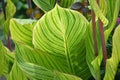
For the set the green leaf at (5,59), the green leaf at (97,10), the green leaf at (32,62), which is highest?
the green leaf at (97,10)

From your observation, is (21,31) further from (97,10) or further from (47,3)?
(97,10)

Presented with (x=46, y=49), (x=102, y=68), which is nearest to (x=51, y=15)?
(x=46, y=49)

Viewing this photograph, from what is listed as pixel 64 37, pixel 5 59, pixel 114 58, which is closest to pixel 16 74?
pixel 5 59

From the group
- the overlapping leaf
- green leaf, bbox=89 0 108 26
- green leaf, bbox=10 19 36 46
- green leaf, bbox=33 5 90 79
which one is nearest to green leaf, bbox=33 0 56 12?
the overlapping leaf

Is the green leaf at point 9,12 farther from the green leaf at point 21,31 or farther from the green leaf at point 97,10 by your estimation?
the green leaf at point 97,10

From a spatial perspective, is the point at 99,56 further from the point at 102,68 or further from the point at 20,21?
the point at 20,21

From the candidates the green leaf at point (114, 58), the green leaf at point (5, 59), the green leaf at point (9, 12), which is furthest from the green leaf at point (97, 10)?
the green leaf at point (9, 12)
